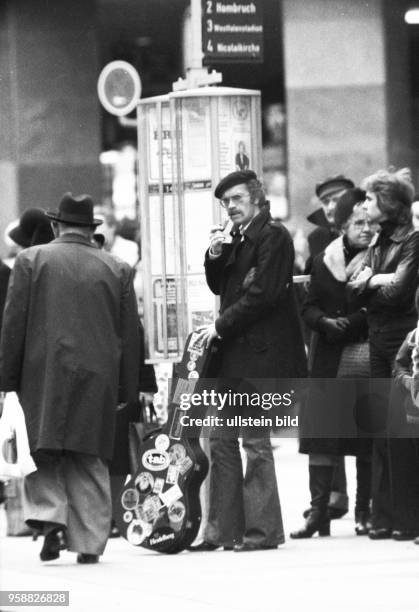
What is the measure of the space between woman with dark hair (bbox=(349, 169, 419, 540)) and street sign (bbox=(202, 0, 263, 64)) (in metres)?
0.97

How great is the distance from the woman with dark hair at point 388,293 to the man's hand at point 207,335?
79cm

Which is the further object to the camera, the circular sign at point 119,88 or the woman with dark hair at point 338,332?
the circular sign at point 119,88

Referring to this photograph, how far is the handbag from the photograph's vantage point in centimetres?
977

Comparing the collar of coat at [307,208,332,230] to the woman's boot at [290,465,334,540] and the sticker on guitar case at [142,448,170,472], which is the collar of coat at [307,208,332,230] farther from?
the sticker on guitar case at [142,448,170,472]

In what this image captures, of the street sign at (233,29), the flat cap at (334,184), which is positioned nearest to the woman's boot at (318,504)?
the flat cap at (334,184)

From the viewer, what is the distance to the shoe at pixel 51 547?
30.3 feet

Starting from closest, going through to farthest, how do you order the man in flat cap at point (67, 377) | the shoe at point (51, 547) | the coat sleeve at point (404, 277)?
the man in flat cap at point (67, 377) < the shoe at point (51, 547) < the coat sleeve at point (404, 277)

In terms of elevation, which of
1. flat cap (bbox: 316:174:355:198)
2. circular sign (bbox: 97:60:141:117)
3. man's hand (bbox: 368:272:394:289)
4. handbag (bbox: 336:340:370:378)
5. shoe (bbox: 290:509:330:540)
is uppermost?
circular sign (bbox: 97:60:141:117)

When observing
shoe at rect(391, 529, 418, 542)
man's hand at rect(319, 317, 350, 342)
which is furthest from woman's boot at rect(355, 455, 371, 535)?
man's hand at rect(319, 317, 350, 342)

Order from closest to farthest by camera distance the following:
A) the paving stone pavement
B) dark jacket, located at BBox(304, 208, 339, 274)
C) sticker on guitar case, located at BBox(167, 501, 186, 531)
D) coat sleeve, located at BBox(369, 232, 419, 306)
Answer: the paving stone pavement < coat sleeve, located at BBox(369, 232, 419, 306) < sticker on guitar case, located at BBox(167, 501, 186, 531) < dark jacket, located at BBox(304, 208, 339, 274)

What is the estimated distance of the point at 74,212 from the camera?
9.50 metres

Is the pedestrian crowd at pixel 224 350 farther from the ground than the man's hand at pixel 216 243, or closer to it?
closer to it

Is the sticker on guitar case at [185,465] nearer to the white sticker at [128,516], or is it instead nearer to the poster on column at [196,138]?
the white sticker at [128,516]

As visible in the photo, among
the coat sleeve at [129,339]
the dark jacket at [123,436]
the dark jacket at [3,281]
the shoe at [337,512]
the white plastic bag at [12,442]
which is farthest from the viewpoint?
the dark jacket at [3,281]
